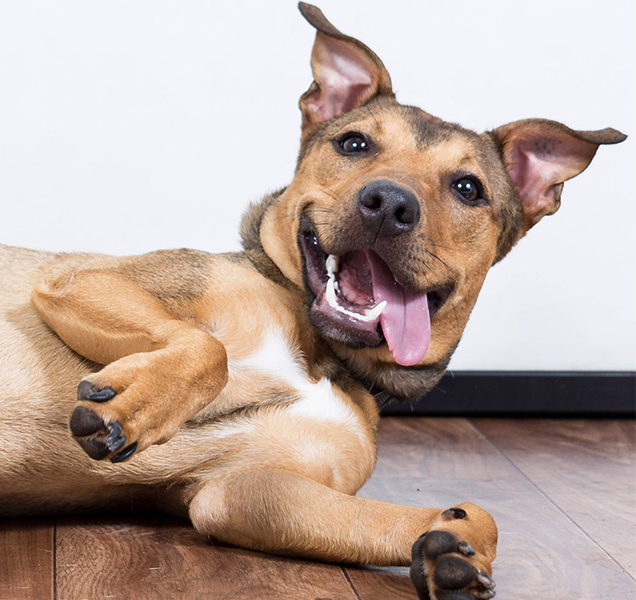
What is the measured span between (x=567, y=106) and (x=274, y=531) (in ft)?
10.9

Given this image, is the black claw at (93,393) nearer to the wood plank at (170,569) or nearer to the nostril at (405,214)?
the wood plank at (170,569)

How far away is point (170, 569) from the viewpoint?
106 inches

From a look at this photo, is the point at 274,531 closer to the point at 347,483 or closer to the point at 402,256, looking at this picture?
the point at 347,483

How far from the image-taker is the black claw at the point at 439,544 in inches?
93.6

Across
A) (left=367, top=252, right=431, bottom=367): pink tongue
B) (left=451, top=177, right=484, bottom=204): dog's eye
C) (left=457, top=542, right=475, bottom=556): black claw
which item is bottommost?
(left=457, top=542, right=475, bottom=556): black claw

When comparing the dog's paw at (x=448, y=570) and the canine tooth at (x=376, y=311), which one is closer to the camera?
the dog's paw at (x=448, y=570)

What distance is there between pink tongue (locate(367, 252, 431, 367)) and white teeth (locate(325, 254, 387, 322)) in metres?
0.03

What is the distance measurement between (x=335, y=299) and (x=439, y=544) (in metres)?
0.97

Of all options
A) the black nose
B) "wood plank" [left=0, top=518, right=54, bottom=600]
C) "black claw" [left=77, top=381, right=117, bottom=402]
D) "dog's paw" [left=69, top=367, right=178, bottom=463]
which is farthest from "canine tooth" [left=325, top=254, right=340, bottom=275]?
"wood plank" [left=0, top=518, right=54, bottom=600]

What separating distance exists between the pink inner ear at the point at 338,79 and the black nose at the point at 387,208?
2.84 ft

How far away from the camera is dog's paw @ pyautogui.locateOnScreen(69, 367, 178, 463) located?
2.30m

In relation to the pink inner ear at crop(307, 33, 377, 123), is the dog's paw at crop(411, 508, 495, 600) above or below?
below

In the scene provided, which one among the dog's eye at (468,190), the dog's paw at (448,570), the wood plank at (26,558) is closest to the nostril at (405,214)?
the dog's eye at (468,190)

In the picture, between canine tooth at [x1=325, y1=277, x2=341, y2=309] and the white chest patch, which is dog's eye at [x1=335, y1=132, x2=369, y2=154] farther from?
the white chest patch
